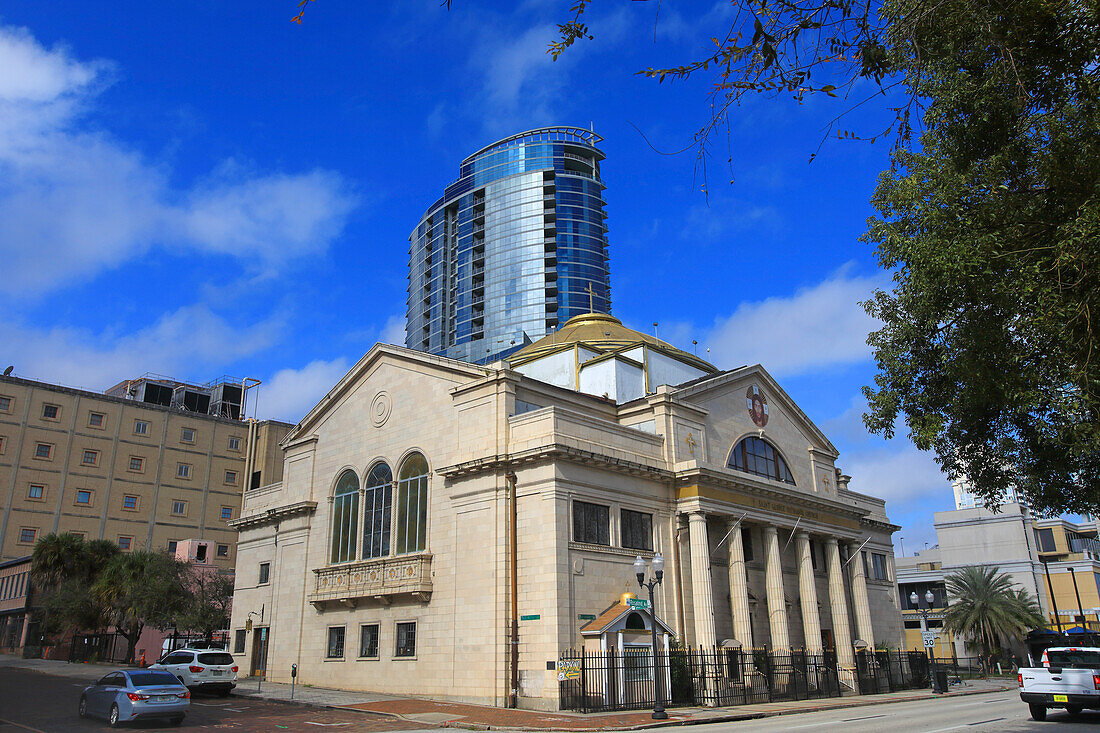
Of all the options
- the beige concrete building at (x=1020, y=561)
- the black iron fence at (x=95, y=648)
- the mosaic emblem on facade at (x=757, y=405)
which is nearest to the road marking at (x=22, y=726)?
the mosaic emblem on facade at (x=757, y=405)

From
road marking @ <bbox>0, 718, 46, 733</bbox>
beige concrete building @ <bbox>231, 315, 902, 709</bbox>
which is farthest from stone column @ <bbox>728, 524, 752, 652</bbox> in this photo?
road marking @ <bbox>0, 718, 46, 733</bbox>

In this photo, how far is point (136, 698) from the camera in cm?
1855

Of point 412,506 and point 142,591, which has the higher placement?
point 412,506

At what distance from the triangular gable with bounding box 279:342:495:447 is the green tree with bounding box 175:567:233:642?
607 inches

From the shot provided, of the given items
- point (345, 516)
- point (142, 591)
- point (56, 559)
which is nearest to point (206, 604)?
point (142, 591)

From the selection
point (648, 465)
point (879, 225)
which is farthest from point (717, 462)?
point (879, 225)

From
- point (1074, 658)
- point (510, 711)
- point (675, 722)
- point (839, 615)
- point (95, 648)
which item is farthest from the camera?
point (95, 648)

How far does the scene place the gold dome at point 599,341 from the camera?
131 feet

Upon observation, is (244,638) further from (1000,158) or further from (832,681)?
(1000,158)

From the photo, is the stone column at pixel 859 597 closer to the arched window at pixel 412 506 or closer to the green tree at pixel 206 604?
the arched window at pixel 412 506

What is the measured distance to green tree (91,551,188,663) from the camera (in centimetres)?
4559

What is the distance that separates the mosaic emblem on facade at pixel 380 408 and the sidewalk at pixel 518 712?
1119cm

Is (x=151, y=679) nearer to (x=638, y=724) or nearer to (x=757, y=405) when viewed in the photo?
(x=638, y=724)

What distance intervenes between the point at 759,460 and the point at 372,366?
18.9 meters
